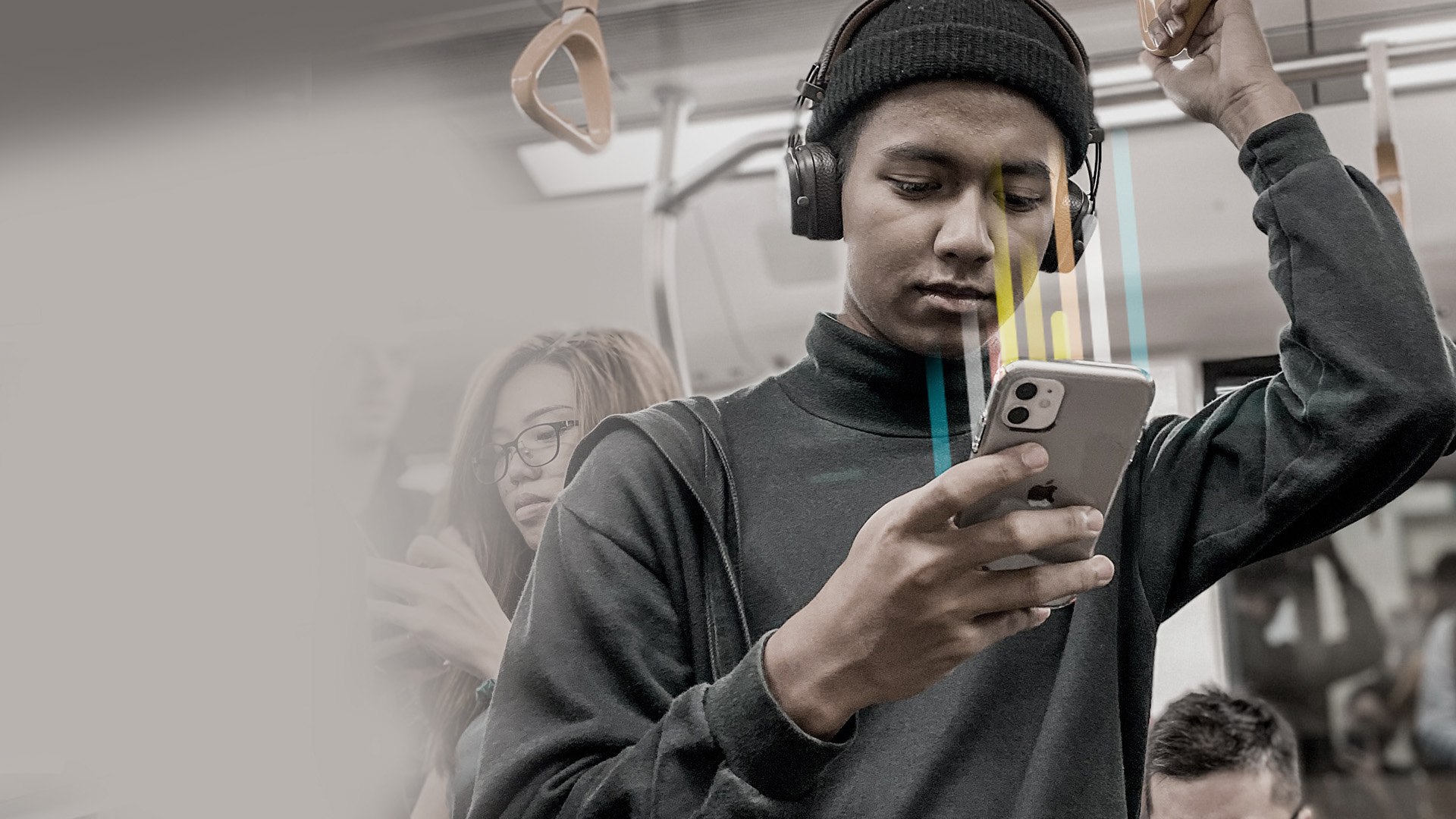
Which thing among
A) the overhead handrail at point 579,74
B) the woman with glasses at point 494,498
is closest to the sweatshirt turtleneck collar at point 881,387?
Result: the overhead handrail at point 579,74

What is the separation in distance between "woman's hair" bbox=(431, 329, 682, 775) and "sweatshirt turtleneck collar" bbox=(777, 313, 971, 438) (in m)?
0.51

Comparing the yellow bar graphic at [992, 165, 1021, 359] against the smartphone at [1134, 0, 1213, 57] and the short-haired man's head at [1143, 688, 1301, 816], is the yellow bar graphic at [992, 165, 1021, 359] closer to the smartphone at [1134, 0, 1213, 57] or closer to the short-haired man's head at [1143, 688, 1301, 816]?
the smartphone at [1134, 0, 1213, 57]

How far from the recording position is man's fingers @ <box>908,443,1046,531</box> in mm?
445

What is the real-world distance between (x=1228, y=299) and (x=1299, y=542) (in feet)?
2.72

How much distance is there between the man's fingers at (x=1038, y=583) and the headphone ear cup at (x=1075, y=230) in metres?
0.26

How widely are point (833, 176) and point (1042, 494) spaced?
308 mm

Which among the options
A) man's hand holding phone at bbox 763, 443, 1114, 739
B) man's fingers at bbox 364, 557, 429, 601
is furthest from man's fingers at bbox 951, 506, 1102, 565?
man's fingers at bbox 364, 557, 429, 601

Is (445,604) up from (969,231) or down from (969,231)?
down

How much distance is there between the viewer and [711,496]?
2.21 feet

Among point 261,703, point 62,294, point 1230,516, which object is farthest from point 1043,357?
point 62,294

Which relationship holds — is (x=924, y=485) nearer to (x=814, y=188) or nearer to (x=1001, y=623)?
(x=1001, y=623)

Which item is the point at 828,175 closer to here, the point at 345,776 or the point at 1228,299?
the point at 1228,299

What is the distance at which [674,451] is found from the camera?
668 mm

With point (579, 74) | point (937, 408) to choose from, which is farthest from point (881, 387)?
point (579, 74)
